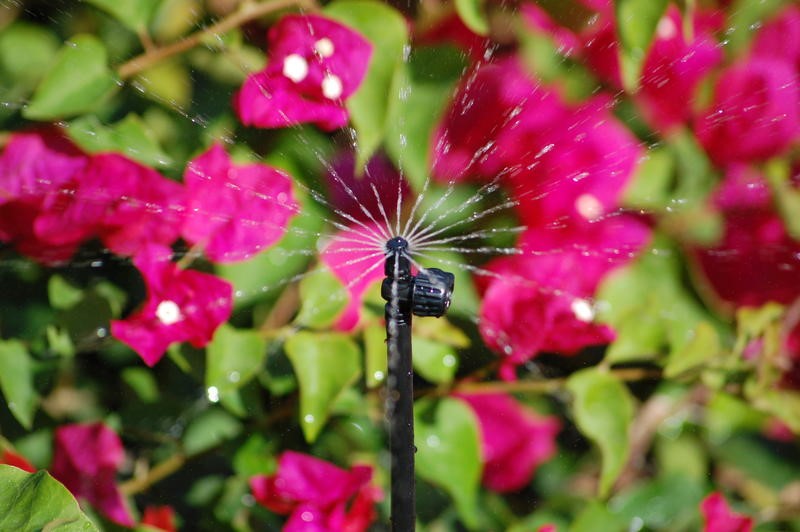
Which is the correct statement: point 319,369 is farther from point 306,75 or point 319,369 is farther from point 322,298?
point 306,75

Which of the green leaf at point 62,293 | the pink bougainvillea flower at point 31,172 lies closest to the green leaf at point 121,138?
the pink bougainvillea flower at point 31,172

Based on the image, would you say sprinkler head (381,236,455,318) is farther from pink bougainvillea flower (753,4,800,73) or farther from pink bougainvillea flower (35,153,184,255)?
pink bougainvillea flower (753,4,800,73)

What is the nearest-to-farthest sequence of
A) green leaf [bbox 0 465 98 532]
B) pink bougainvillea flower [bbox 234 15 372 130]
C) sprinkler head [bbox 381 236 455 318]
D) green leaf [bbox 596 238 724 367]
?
sprinkler head [bbox 381 236 455 318] → green leaf [bbox 0 465 98 532] → pink bougainvillea flower [bbox 234 15 372 130] → green leaf [bbox 596 238 724 367]

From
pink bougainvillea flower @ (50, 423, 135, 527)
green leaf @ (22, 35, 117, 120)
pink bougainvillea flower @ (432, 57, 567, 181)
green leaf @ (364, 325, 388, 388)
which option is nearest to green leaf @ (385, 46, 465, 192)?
pink bougainvillea flower @ (432, 57, 567, 181)

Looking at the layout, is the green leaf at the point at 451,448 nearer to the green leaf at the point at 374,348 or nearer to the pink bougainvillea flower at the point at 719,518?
the green leaf at the point at 374,348

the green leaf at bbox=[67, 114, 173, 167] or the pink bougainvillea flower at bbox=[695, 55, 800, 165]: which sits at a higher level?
the pink bougainvillea flower at bbox=[695, 55, 800, 165]
